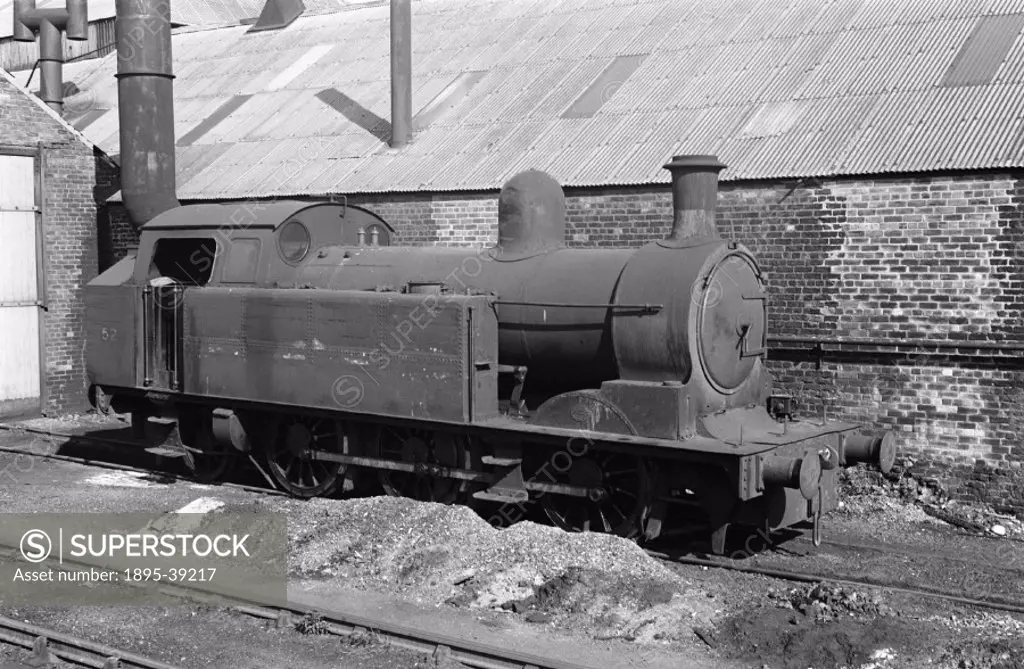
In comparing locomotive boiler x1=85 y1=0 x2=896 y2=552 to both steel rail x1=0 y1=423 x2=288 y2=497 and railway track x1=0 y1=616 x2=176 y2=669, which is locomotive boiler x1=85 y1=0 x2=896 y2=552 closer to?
steel rail x1=0 y1=423 x2=288 y2=497

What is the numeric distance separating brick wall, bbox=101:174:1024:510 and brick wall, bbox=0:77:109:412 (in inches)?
413

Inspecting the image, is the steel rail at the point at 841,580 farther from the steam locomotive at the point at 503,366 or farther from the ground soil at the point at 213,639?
the ground soil at the point at 213,639

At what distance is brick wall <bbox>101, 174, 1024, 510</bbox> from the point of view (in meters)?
10.1

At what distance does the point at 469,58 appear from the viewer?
58.2 ft

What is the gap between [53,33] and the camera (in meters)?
21.9

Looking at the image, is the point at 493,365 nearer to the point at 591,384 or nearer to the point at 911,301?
the point at 591,384

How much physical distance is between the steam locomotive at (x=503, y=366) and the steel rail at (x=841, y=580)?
0.23 m

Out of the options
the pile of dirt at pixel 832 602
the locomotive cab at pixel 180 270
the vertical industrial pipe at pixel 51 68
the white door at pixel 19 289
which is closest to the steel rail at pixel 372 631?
the pile of dirt at pixel 832 602

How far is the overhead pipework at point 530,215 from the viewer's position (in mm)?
9734

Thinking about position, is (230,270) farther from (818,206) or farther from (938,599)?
(938,599)

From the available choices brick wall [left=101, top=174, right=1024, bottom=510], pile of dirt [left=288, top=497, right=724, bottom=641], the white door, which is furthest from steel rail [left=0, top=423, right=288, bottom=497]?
brick wall [left=101, top=174, right=1024, bottom=510]

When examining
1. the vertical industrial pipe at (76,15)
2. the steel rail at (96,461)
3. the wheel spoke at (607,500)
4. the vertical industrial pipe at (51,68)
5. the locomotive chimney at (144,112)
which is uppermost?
the vertical industrial pipe at (76,15)

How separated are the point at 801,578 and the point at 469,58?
459 inches

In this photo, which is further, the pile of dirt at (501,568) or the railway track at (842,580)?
the railway track at (842,580)
